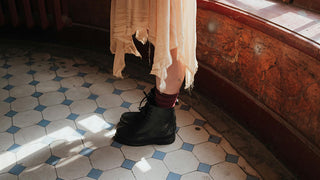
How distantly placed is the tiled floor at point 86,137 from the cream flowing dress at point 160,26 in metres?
0.47

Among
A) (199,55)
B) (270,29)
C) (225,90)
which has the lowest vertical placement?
(225,90)

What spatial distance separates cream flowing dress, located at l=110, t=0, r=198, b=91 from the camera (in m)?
1.26

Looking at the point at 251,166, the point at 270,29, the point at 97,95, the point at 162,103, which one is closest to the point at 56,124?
the point at 97,95

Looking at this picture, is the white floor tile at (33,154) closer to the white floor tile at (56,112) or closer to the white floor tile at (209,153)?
the white floor tile at (56,112)

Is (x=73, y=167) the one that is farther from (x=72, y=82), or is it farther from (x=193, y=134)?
(x=72, y=82)

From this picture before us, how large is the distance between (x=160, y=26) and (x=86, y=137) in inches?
32.4

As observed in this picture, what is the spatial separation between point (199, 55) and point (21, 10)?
5.33 feet

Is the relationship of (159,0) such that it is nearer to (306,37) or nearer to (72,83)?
(306,37)

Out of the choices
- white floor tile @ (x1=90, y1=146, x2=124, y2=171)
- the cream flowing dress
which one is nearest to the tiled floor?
white floor tile @ (x1=90, y1=146, x2=124, y2=171)

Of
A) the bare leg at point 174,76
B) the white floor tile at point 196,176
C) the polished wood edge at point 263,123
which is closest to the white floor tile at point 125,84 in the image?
the polished wood edge at point 263,123

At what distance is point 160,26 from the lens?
1.26 m

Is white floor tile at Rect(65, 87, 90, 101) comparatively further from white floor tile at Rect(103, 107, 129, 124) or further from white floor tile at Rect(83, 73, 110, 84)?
white floor tile at Rect(103, 107, 129, 124)

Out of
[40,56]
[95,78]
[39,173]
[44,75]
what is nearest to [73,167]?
[39,173]

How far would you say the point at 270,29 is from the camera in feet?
4.76
